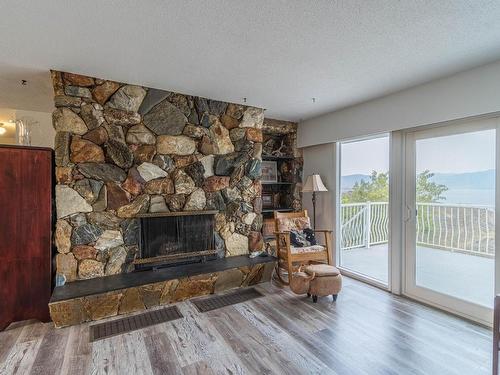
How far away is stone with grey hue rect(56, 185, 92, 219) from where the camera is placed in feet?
8.79

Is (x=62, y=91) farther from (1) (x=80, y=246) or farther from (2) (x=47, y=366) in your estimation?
(2) (x=47, y=366)

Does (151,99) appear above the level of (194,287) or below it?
above

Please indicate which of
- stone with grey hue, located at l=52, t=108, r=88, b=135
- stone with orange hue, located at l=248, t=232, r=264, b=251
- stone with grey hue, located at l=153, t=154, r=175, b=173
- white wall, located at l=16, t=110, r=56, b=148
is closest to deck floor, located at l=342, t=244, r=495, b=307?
stone with orange hue, located at l=248, t=232, r=264, b=251

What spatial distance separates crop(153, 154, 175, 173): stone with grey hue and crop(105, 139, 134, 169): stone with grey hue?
279 millimetres

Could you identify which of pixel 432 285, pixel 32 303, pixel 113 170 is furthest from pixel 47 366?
pixel 432 285

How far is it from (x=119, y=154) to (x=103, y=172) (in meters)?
0.26

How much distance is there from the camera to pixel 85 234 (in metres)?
2.81

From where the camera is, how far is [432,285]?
2.95 m

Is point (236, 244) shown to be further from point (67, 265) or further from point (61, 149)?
point (61, 149)

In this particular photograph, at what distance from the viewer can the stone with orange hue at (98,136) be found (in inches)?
111

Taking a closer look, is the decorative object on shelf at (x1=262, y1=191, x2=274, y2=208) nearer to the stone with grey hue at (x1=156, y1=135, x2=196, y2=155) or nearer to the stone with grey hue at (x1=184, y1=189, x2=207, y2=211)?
the stone with grey hue at (x1=184, y1=189, x2=207, y2=211)

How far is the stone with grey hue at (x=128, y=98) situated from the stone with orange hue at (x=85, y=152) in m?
0.49

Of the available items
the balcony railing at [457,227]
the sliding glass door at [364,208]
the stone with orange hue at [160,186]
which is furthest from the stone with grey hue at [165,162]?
the balcony railing at [457,227]

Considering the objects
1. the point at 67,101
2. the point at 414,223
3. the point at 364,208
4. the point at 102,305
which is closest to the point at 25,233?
the point at 102,305
